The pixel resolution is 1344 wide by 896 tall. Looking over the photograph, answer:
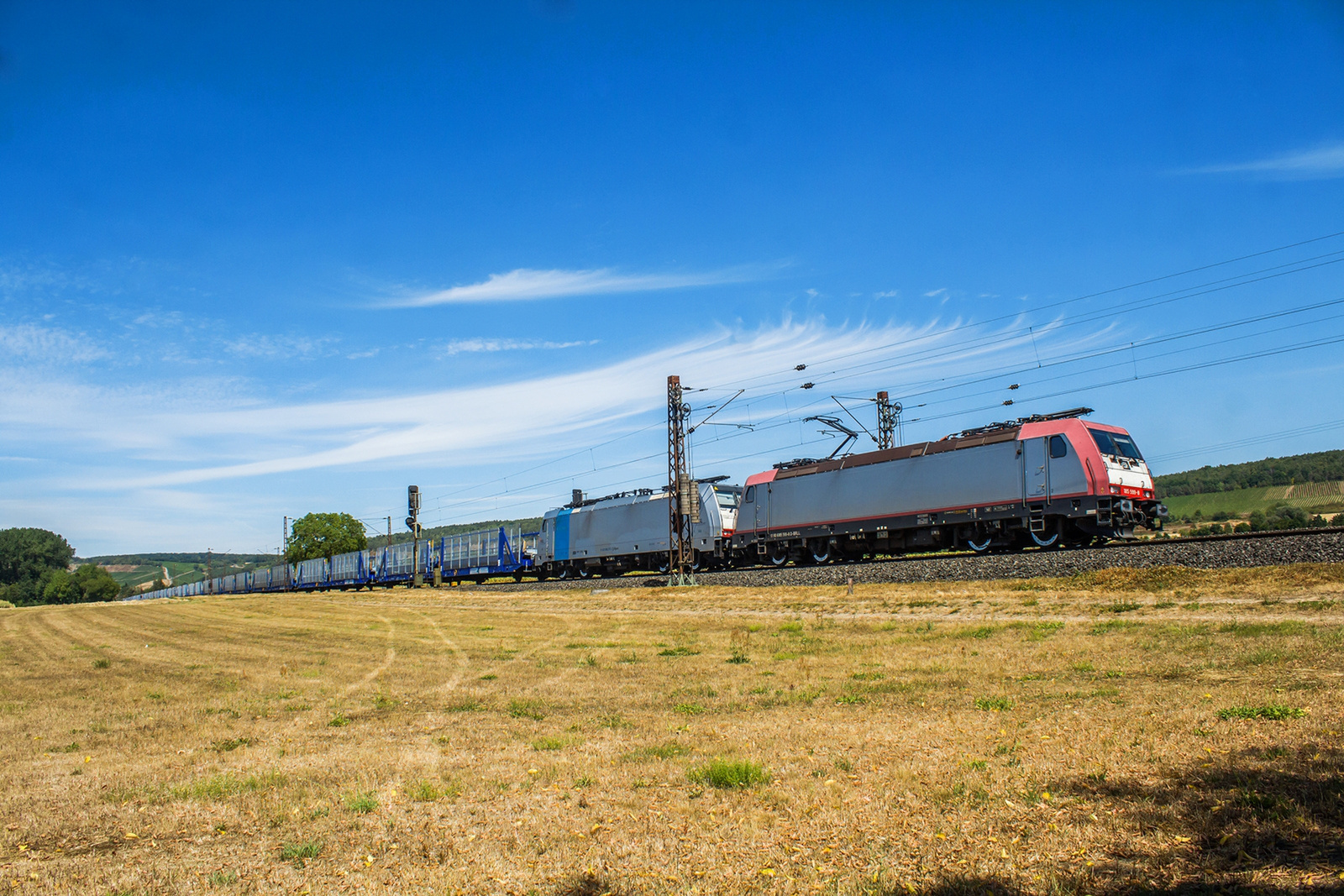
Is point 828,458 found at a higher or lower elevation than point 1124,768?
higher

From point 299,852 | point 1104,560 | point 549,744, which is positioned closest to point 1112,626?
point 1104,560

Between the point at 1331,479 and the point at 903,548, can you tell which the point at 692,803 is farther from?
the point at 1331,479

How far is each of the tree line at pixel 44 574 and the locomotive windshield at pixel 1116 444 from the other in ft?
590

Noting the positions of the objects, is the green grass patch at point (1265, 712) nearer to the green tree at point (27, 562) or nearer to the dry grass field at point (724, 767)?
the dry grass field at point (724, 767)

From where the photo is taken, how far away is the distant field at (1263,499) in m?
65.8

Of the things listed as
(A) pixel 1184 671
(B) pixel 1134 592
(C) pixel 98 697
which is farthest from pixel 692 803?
(B) pixel 1134 592

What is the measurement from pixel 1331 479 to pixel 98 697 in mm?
92156

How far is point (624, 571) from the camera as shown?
160 feet

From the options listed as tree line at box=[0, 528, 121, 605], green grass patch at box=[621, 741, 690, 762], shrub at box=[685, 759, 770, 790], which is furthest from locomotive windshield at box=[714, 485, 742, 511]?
tree line at box=[0, 528, 121, 605]

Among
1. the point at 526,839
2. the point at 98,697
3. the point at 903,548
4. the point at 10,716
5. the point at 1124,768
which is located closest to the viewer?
the point at 526,839

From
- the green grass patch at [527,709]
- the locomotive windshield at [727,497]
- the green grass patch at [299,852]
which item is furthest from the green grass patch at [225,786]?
the locomotive windshield at [727,497]

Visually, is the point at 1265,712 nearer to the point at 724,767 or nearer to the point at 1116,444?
the point at 724,767

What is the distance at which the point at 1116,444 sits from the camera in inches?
1081

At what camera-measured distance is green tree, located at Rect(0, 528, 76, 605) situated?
6649 inches
